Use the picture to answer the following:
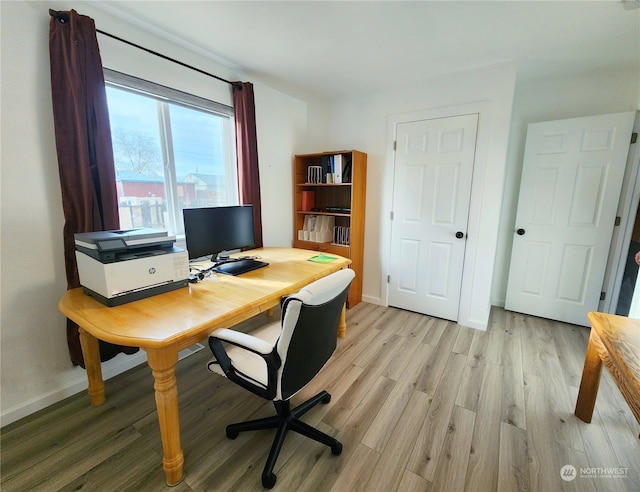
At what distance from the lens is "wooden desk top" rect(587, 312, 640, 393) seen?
1.17 m

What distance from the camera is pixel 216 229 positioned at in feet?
6.32

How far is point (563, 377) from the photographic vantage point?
2.02m

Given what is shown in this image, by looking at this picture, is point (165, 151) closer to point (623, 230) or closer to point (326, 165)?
point (326, 165)

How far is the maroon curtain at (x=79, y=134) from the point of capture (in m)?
1.55

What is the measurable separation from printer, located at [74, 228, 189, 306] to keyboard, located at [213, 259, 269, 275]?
14.0 inches

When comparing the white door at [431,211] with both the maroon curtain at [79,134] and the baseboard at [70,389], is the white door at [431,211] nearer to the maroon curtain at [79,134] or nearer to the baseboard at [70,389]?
the baseboard at [70,389]

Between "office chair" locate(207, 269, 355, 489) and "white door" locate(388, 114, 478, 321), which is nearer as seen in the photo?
"office chair" locate(207, 269, 355, 489)

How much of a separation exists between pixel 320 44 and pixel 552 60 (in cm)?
189

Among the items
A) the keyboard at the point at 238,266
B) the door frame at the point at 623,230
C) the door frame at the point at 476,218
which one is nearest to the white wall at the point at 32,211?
the keyboard at the point at 238,266

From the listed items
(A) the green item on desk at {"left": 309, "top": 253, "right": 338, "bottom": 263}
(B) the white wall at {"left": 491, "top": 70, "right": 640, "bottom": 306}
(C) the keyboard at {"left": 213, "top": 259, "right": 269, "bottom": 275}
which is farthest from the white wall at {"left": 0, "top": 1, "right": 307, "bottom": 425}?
(B) the white wall at {"left": 491, "top": 70, "right": 640, "bottom": 306}

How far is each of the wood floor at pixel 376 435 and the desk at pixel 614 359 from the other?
0.20 meters

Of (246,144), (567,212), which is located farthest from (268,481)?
(567,212)

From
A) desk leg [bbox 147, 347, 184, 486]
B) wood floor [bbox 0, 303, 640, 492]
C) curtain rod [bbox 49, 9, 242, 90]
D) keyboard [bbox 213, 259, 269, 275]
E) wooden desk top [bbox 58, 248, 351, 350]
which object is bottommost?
wood floor [bbox 0, 303, 640, 492]

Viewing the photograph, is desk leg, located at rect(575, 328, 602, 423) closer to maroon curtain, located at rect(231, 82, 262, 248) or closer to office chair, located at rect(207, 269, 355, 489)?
office chair, located at rect(207, 269, 355, 489)
